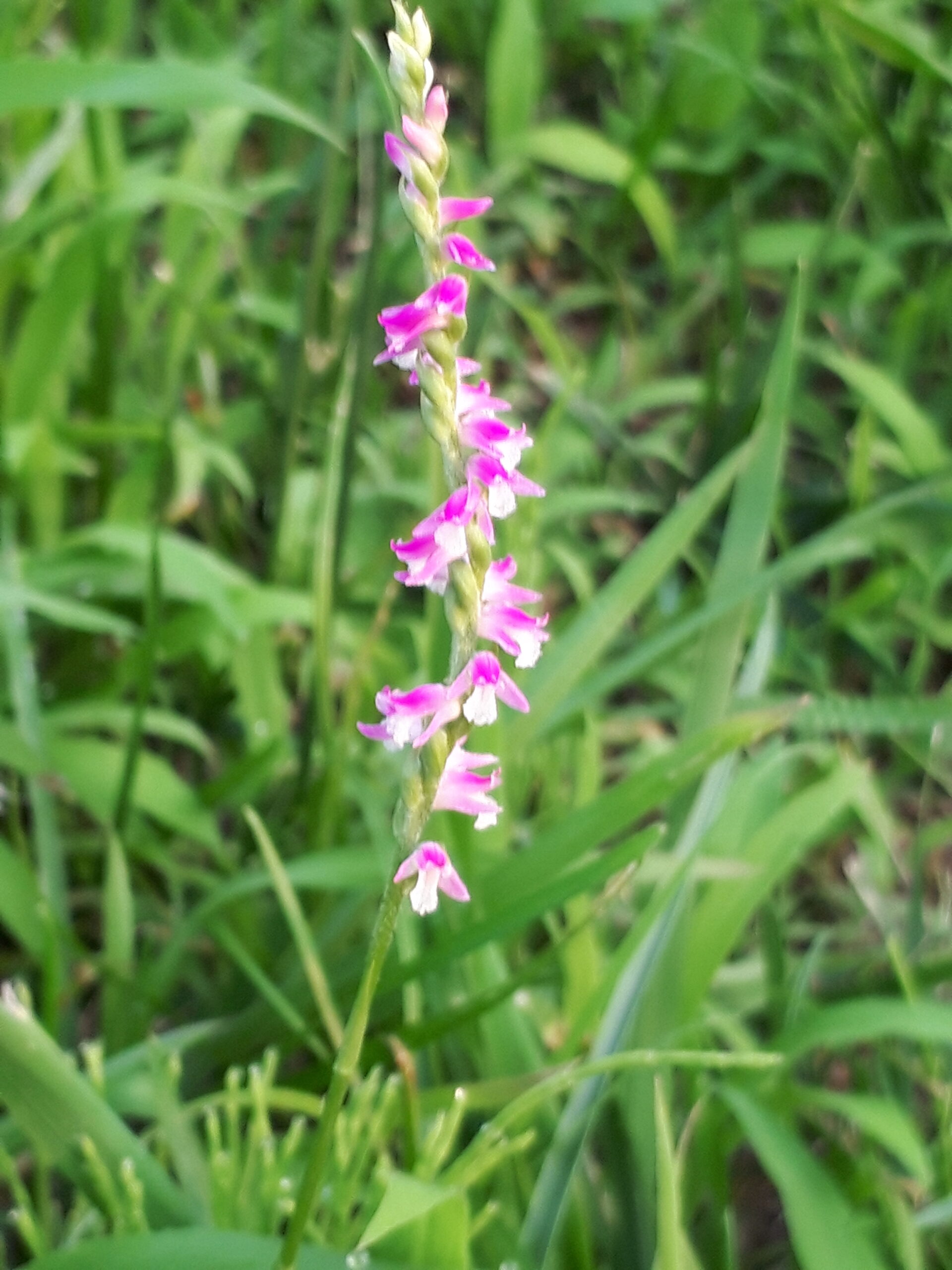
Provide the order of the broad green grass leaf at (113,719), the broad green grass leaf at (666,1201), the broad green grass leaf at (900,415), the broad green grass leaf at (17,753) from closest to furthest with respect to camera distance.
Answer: the broad green grass leaf at (666,1201)
the broad green grass leaf at (17,753)
the broad green grass leaf at (113,719)
the broad green grass leaf at (900,415)

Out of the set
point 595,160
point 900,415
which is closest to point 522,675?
point 900,415

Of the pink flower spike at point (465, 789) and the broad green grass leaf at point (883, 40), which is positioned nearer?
the pink flower spike at point (465, 789)

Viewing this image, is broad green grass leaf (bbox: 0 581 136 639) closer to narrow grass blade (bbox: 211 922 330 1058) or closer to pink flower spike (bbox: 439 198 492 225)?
narrow grass blade (bbox: 211 922 330 1058)

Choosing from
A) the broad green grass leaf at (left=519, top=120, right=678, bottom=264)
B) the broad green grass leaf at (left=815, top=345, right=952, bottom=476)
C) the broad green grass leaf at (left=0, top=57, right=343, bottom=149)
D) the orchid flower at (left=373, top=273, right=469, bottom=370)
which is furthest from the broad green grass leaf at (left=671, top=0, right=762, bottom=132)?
the orchid flower at (left=373, top=273, right=469, bottom=370)

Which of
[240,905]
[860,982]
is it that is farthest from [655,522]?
[240,905]

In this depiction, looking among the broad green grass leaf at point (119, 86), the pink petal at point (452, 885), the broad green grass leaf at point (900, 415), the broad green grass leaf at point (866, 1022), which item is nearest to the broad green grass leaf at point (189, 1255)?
the pink petal at point (452, 885)

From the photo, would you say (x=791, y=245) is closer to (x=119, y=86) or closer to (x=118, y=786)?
(x=119, y=86)

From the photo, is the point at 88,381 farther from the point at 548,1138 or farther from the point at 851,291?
the point at 851,291

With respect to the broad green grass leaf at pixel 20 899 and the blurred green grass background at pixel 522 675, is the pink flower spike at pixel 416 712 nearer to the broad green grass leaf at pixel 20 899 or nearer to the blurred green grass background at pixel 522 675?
the blurred green grass background at pixel 522 675
